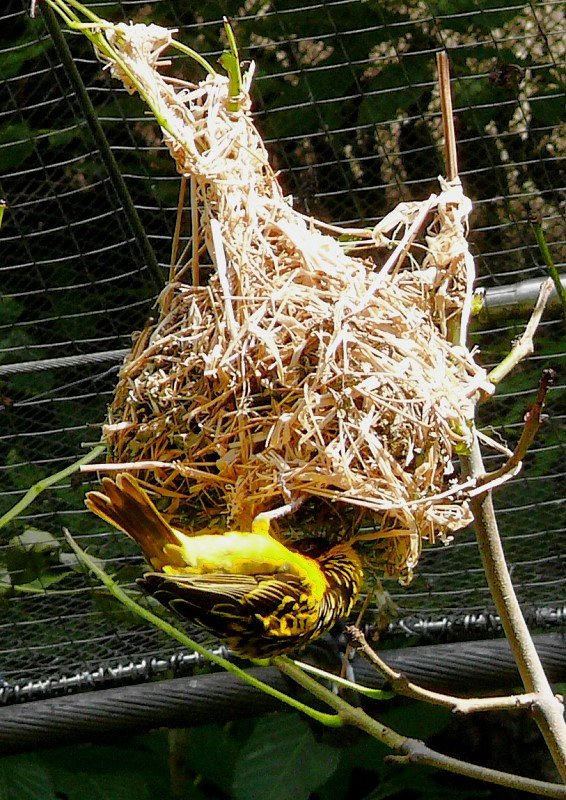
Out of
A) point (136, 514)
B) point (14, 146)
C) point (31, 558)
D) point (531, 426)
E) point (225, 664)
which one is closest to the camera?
point (531, 426)

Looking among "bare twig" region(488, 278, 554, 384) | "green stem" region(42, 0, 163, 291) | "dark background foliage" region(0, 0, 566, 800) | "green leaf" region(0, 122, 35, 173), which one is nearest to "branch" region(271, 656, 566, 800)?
"bare twig" region(488, 278, 554, 384)

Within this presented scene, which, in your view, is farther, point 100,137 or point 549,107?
point 549,107

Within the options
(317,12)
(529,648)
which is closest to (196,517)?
(529,648)

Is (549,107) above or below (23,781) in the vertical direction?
above

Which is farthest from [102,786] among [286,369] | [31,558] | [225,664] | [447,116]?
[447,116]

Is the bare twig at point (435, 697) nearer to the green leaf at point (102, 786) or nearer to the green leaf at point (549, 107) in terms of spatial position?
the green leaf at point (102, 786)

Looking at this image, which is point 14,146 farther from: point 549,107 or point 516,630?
point 516,630

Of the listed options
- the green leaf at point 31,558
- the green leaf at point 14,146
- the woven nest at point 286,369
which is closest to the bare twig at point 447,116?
the woven nest at point 286,369

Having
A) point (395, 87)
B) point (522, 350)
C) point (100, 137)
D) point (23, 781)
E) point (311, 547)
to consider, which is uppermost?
point (100, 137)
